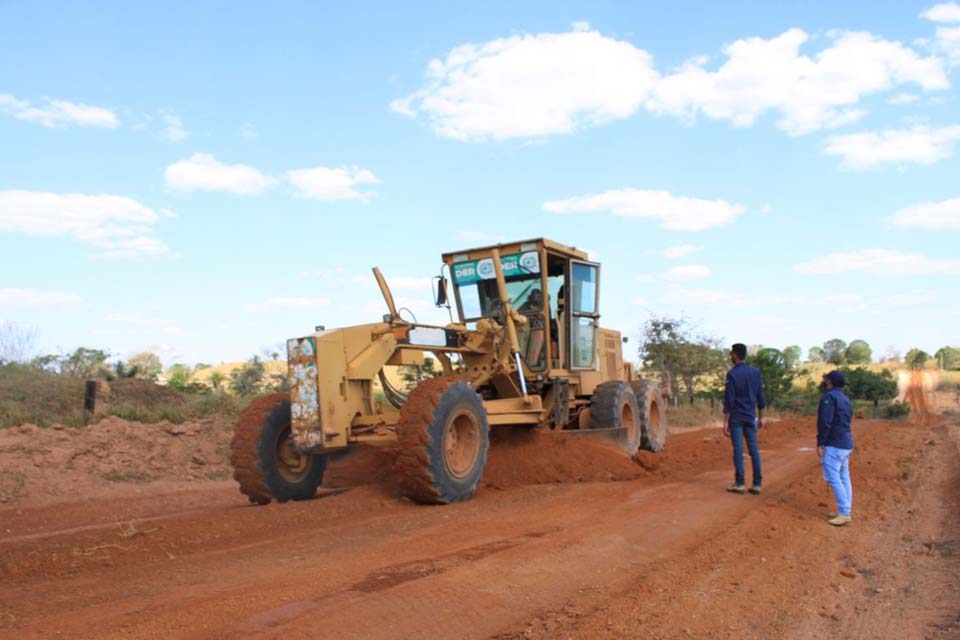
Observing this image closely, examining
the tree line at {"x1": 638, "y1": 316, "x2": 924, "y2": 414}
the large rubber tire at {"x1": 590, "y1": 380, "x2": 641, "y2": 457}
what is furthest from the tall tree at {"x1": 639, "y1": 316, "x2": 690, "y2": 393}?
the large rubber tire at {"x1": 590, "y1": 380, "x2": 641, "y2": 457}

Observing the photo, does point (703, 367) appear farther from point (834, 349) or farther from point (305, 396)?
point (834, 349)

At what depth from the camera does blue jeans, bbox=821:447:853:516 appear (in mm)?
7500

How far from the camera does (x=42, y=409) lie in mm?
14625

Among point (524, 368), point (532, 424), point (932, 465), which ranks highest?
point (524, 368)

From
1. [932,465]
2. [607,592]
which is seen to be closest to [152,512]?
[607,592]

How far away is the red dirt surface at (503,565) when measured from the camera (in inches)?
172

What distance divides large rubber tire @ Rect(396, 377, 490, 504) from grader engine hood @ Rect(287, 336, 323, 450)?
0.90 metres

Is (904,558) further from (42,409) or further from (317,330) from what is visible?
(42,409)

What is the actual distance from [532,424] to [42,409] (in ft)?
31.3

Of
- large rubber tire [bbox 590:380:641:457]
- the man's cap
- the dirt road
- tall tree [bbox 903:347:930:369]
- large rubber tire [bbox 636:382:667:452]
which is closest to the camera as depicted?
the dirt road

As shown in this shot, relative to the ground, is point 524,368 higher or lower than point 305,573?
higher

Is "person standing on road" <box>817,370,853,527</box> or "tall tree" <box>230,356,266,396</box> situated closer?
"person standing on road" <box>817,370,853,527</box>

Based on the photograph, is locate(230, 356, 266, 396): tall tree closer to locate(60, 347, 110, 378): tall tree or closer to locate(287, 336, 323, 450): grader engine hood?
locate(60, 347, 110, 378): tall tree

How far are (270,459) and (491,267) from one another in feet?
14.4
